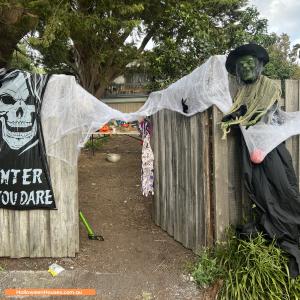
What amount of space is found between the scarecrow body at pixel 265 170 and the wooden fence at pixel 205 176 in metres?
0.22

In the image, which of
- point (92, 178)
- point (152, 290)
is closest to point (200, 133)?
point (152, 290)

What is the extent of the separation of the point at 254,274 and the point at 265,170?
2.98 ft

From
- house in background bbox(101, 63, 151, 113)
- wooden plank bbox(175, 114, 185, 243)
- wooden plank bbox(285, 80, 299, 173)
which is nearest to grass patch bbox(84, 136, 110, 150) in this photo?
wooden plank bbox(175, 114, 185, 243)

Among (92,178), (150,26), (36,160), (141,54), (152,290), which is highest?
(150,26)

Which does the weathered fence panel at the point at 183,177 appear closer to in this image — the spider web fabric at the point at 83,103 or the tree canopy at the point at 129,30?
the spider web fabric at the point at 83,103

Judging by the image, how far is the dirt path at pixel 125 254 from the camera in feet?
11.5

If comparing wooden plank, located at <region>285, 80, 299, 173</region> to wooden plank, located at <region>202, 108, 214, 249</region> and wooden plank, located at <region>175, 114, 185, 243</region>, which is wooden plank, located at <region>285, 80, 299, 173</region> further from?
wooden plank, located at <region>175, 114, 185, 243</region>

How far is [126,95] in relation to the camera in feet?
68.7

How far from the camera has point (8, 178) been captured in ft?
13.1

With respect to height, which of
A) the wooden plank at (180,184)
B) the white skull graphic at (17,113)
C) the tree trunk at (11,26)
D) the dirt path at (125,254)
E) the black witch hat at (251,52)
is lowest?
the dirt path at (125,254)

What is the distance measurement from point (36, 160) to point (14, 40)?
14.6ft

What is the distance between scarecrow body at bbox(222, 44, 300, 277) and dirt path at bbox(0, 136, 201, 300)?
95 centimetres

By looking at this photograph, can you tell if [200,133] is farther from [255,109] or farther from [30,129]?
[30,129]

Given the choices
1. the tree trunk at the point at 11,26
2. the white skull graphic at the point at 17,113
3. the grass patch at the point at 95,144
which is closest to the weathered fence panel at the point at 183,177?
the white skull graphic at the point at 17,113
